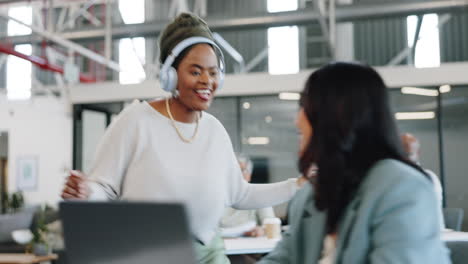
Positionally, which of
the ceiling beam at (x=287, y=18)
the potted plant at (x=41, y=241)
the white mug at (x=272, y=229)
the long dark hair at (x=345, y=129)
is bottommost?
→ the potted plant at (x=41, y=241)

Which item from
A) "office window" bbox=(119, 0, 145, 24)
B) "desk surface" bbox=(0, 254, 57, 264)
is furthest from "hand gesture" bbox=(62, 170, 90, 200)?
"office window" bbox=(119, 0, 145, 24)

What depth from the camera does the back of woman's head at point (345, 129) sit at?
1336 mm

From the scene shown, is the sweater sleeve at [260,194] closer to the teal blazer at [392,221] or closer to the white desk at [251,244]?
the teal blazer at [392,221]

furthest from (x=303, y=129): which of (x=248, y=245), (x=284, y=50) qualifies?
(x=284, y=50)

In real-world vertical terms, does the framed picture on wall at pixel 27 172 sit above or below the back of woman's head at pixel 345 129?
below

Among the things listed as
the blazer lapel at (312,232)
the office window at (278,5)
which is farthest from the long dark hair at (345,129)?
the office window at (278,5)

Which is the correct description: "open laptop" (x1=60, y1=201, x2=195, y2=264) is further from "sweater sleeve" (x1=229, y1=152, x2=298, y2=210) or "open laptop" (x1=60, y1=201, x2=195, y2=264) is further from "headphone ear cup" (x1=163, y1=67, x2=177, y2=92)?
"sweater sleeve" (x1=229, y1=152, x2=298, y2=210)

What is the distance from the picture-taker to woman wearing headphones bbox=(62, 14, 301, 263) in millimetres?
1757

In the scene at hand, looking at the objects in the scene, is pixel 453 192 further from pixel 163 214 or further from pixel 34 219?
pixel 163 214

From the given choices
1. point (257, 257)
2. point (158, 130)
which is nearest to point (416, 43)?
point (257, 257)

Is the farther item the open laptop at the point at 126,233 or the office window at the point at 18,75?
the office window at the point at 18,75

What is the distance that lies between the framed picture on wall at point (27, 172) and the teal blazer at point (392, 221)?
11.5 meters

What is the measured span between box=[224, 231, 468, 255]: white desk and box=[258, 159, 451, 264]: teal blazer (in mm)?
2659

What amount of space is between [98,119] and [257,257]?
547cm
